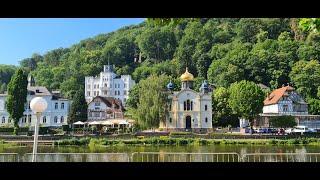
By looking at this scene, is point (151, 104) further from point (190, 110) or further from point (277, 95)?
point (277, 95)

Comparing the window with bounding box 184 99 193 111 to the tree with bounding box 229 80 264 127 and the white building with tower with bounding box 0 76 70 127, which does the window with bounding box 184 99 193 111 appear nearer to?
the tree with bounding box 229 80 264 127

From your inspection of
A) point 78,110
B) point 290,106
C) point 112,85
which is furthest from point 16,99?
point 112,85

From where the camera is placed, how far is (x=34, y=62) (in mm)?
98062

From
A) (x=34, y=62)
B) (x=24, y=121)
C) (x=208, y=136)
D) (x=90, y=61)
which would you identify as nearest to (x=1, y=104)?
(x=24, y=121)

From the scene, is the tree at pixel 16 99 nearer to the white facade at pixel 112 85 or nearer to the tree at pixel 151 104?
the tree at pixel 151 104

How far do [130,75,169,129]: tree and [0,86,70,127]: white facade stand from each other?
1061cm

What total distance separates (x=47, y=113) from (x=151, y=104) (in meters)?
13.4

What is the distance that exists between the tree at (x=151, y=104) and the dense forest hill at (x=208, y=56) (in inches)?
834

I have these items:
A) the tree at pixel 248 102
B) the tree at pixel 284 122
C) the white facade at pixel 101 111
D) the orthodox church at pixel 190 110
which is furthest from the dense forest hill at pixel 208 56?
the orthodox church at pixel 190 110

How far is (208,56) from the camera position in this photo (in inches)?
3088

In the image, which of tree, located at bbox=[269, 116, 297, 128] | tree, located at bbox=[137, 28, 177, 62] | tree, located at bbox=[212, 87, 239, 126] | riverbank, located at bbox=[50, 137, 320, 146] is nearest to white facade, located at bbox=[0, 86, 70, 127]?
riverbank, located at bbox=[50, 137, 320, 146]

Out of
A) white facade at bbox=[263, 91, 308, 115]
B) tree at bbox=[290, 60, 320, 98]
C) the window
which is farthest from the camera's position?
tree at bbox=[290, 60, 320, 98]

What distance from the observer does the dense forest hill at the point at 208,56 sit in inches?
2474

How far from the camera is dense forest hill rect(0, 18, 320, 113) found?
206ft
